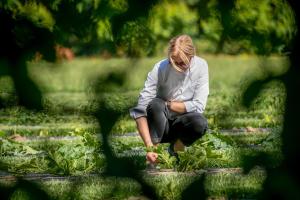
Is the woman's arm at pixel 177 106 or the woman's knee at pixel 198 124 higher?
the woman's arm at pixel 177 106

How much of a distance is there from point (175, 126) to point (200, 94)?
16.0 inches

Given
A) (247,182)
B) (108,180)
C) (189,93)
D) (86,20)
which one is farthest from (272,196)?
(189,93)

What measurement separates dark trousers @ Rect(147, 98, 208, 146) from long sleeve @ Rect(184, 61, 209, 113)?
0.33ft

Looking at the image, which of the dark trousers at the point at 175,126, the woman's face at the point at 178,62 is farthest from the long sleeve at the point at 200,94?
the woman's face at the point at 178,62

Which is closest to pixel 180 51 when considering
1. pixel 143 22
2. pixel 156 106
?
pixel 156 106

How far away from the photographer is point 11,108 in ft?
3.82

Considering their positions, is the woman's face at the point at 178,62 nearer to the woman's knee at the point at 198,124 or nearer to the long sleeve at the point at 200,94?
the long sleeve at the point at 200,94

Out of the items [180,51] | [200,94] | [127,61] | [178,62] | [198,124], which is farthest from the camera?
[198,124]

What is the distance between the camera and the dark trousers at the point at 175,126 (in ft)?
20.4

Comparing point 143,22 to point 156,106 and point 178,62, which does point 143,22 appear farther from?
point 156,106

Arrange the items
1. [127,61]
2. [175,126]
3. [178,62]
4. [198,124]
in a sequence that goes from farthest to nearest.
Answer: [175,126], [198,124], [178,62], [127,61]

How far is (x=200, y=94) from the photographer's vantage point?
6.17m

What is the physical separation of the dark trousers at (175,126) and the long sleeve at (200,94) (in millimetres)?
100

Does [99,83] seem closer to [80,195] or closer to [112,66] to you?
[112,66]
